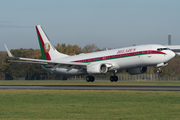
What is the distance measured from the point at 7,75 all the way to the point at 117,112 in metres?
105

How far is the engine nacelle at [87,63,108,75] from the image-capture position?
42.6 meters

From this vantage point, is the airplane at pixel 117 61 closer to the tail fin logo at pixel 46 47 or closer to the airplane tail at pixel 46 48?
the airplane tail at pixel 46 48

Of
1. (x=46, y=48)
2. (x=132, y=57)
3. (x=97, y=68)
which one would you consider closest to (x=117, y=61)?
(x=132, y=57)

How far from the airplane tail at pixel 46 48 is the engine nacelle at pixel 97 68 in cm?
1100

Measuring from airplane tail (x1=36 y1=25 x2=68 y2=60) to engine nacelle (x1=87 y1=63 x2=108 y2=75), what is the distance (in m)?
11.0

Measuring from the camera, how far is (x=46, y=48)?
53156 millimetres

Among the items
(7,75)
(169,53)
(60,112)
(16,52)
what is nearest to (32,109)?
(60,112)

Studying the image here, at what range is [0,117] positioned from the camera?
12906mm

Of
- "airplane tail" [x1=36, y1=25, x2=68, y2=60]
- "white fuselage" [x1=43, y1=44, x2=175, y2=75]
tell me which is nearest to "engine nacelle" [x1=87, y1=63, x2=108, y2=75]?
"white fuselage" [x1=43, y1=44, x2=175, y2=75]

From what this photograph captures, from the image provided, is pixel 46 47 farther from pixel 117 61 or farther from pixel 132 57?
pixel 132 57

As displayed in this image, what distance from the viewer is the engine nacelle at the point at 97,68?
140 ft

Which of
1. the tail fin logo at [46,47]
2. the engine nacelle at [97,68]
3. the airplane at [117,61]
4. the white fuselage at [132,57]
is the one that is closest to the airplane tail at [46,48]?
the tail fin logo at [46,47]

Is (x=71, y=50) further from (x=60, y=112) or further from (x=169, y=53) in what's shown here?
(x=60, y=112)

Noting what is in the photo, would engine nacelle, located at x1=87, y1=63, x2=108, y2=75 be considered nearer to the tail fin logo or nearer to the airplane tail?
the airplane tail
